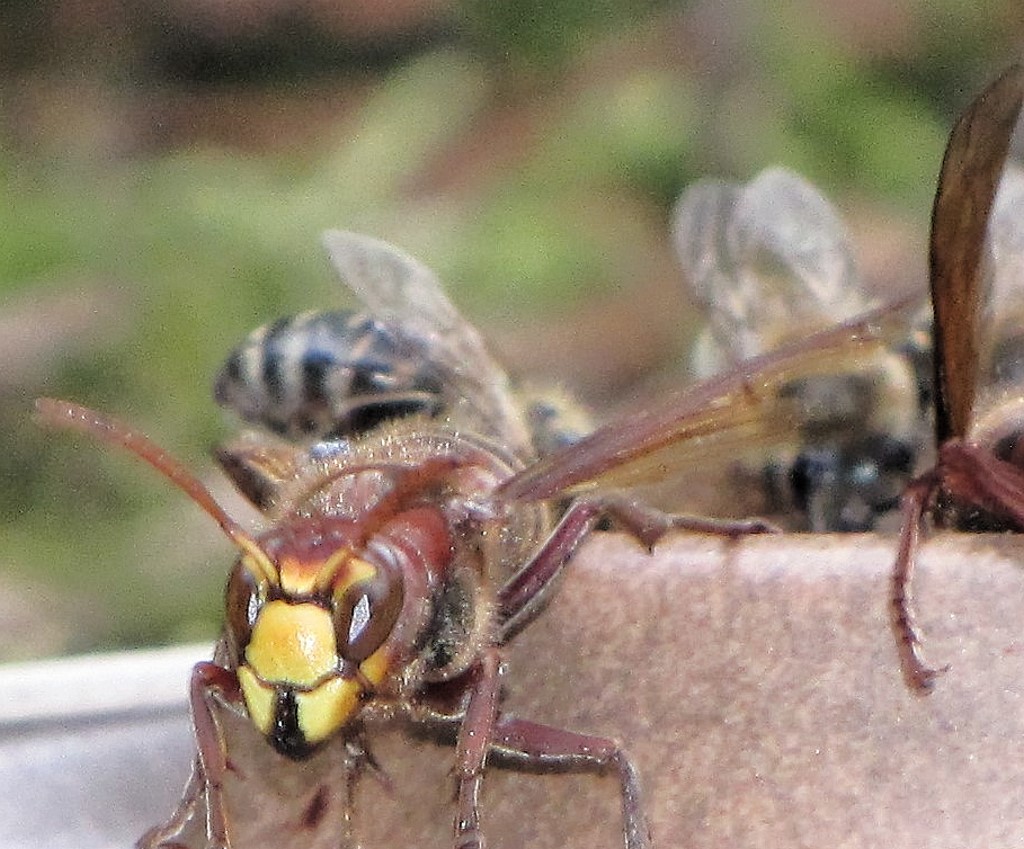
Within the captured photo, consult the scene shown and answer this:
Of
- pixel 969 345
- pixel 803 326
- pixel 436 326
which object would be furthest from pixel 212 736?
pixel 803 326

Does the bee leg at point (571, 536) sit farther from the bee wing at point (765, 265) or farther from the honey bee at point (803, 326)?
the bee wing at point (765, 265)

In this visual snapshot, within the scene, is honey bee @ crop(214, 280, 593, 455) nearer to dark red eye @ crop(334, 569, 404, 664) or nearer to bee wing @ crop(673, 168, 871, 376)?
bee wing @ crop(673, 168, 871, 376)

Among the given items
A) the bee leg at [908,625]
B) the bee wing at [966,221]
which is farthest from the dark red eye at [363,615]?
the bee wing at [966,221]

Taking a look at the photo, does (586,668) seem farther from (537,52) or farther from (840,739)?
(537,52)

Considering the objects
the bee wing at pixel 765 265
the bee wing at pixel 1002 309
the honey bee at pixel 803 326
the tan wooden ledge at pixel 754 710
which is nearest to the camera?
the tan wooden ledge at pixel 754 710

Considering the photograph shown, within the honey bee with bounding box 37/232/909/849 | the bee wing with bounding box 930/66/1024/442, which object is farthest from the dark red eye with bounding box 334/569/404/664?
the bee wing with bounding box 930/66/1024/442

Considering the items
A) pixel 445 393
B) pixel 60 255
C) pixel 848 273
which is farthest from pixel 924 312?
pixel 60 255
